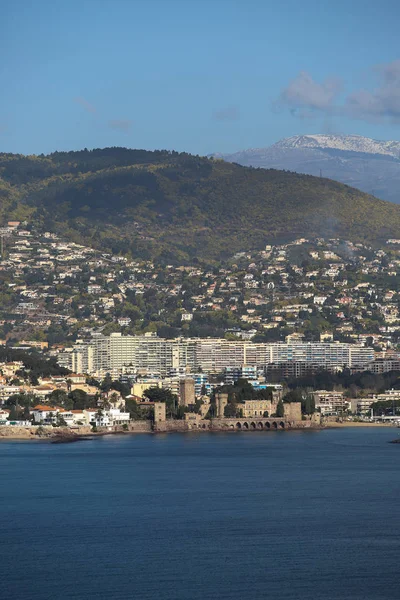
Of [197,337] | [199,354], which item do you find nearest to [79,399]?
[199,354]

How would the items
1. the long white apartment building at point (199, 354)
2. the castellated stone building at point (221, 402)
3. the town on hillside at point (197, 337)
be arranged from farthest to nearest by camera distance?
the long white apartment building at point (199, 354) < the castellated stone building at point (221, 402) < the town on hillside at point (197, 337)

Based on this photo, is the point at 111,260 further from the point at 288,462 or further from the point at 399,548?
the point at 399,548

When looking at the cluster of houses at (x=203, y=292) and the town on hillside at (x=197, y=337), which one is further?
the cluster of houses at (x=203, y=292)

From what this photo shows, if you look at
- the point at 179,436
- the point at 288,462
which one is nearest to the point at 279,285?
the point at 179,436

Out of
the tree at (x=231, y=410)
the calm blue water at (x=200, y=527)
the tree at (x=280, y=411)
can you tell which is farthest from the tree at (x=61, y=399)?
the calm blue water at (x=200, y=527)

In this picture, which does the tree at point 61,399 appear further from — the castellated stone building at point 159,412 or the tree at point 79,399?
the castellated stone building at point 159,412

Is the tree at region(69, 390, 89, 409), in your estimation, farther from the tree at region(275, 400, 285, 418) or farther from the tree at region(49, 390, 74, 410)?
the tree at region(275, 400, 285, 418)

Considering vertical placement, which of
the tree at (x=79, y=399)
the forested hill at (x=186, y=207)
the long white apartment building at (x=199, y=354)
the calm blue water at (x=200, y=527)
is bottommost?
the calm blue water at (x=200, y=527)
